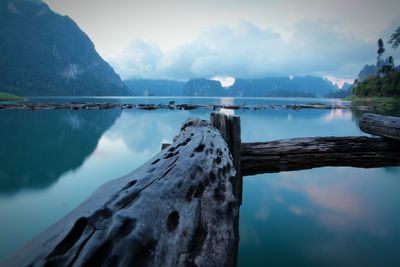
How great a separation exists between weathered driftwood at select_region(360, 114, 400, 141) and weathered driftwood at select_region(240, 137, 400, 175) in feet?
0.60

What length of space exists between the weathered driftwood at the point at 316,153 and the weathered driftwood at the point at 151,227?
2.09 m

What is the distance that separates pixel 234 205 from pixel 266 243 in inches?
154

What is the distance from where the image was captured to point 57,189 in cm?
806

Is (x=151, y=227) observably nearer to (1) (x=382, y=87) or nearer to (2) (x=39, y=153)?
(2) (x=39, y=153)

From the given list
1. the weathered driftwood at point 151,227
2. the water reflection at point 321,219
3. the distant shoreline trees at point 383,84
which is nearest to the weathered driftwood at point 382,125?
the water reflection at point 321,219

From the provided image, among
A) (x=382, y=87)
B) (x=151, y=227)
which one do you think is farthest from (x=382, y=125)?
(x=382, y=87)

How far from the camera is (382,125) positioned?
390cm

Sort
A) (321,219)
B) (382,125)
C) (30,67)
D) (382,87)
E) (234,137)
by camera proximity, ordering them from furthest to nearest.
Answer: (30,67), (382,87), (321,219), (382,125), (234,137)

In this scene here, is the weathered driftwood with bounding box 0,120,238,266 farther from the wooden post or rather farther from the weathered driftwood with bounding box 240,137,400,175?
the weathered driftwood with bounding box 240,137,400,175

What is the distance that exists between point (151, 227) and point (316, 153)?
341 centimetres

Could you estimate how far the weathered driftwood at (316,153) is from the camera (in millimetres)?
3602

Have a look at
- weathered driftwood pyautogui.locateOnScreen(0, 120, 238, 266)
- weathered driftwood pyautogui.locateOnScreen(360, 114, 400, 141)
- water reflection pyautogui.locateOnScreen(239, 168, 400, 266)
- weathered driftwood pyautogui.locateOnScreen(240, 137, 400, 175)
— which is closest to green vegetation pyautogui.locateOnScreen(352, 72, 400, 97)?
water reflection pyautogui.locateOnScreen(239, 168, 400, 266)

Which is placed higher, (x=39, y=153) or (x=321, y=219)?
(x=39, y=153)

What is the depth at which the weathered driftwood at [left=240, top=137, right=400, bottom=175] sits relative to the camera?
11.8ft
